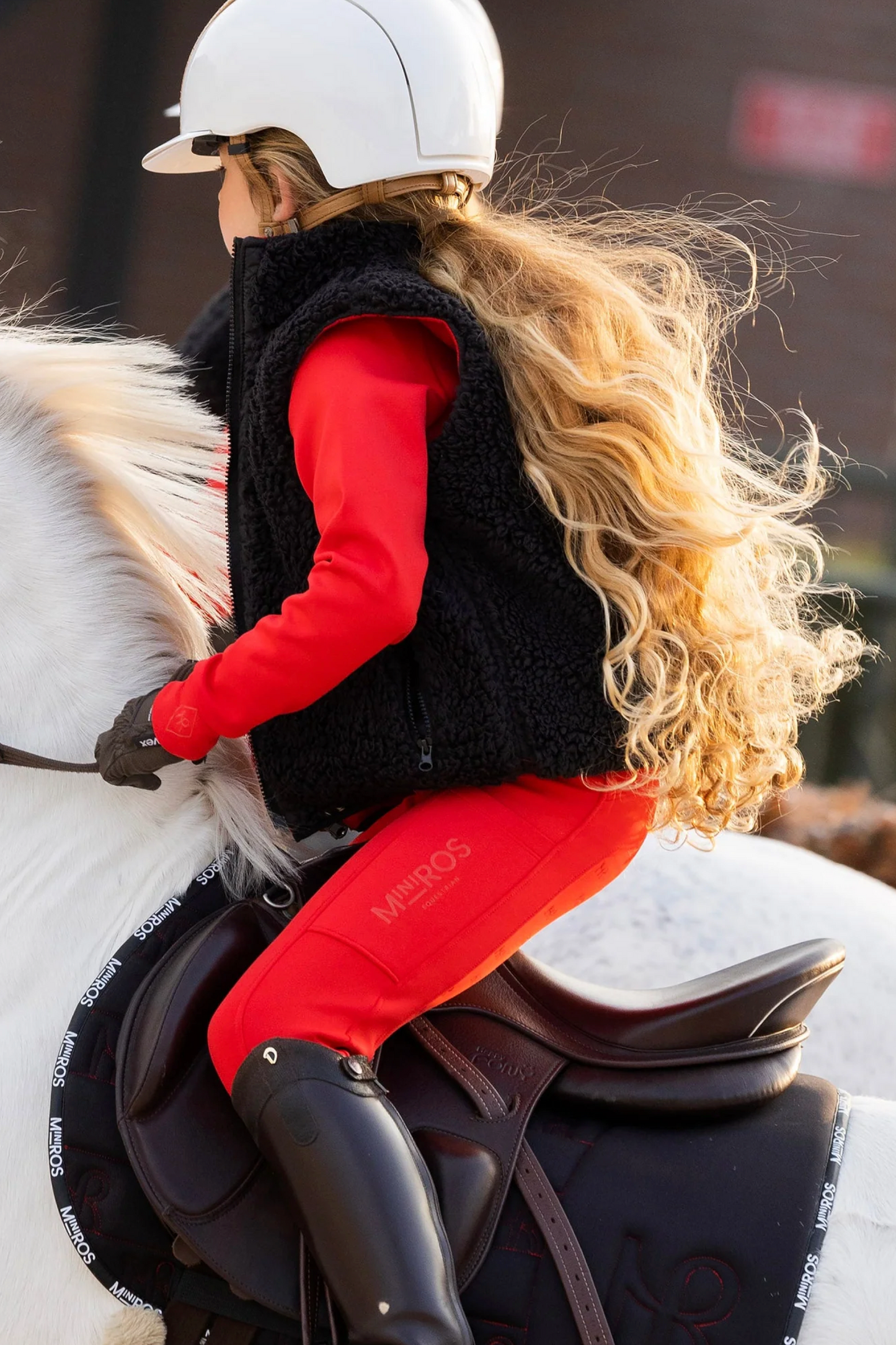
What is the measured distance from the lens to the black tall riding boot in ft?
3.66

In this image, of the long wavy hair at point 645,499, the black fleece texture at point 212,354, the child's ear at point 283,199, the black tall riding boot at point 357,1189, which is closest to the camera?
the black tall riding boot at point 357,1189

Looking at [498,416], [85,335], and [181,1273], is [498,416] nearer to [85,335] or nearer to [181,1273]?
[85,335]

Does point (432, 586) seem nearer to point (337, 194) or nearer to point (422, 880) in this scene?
point (422, 880)

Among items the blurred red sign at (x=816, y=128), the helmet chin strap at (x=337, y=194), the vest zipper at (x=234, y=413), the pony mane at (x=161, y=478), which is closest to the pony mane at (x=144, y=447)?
the pony mane at (x=161, y=478)

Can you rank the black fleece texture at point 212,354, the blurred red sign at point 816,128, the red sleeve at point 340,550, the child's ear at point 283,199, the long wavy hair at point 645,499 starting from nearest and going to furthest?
the red sleeve at point 340,550
the long wavy hair at point 645,499
the child's ear at point 283,199
the black fleece texture at point 212,354
the blurred red sign at point 816,128

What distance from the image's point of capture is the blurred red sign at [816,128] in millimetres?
5230

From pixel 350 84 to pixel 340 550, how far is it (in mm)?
546

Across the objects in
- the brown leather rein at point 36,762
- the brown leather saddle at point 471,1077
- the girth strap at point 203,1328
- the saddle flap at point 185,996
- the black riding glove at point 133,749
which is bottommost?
the girth strap at point 203,1328

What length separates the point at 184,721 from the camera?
4.19 ft

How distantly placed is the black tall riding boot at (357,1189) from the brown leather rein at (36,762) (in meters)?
0.38

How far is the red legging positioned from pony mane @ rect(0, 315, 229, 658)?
0.41 metres

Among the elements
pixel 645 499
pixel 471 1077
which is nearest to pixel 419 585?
pixel 645 499

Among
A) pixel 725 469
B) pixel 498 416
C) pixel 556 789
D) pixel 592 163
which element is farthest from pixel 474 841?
pixel 592 163

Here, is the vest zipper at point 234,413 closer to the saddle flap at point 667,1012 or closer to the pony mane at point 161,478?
the pony mane at point 161,478
